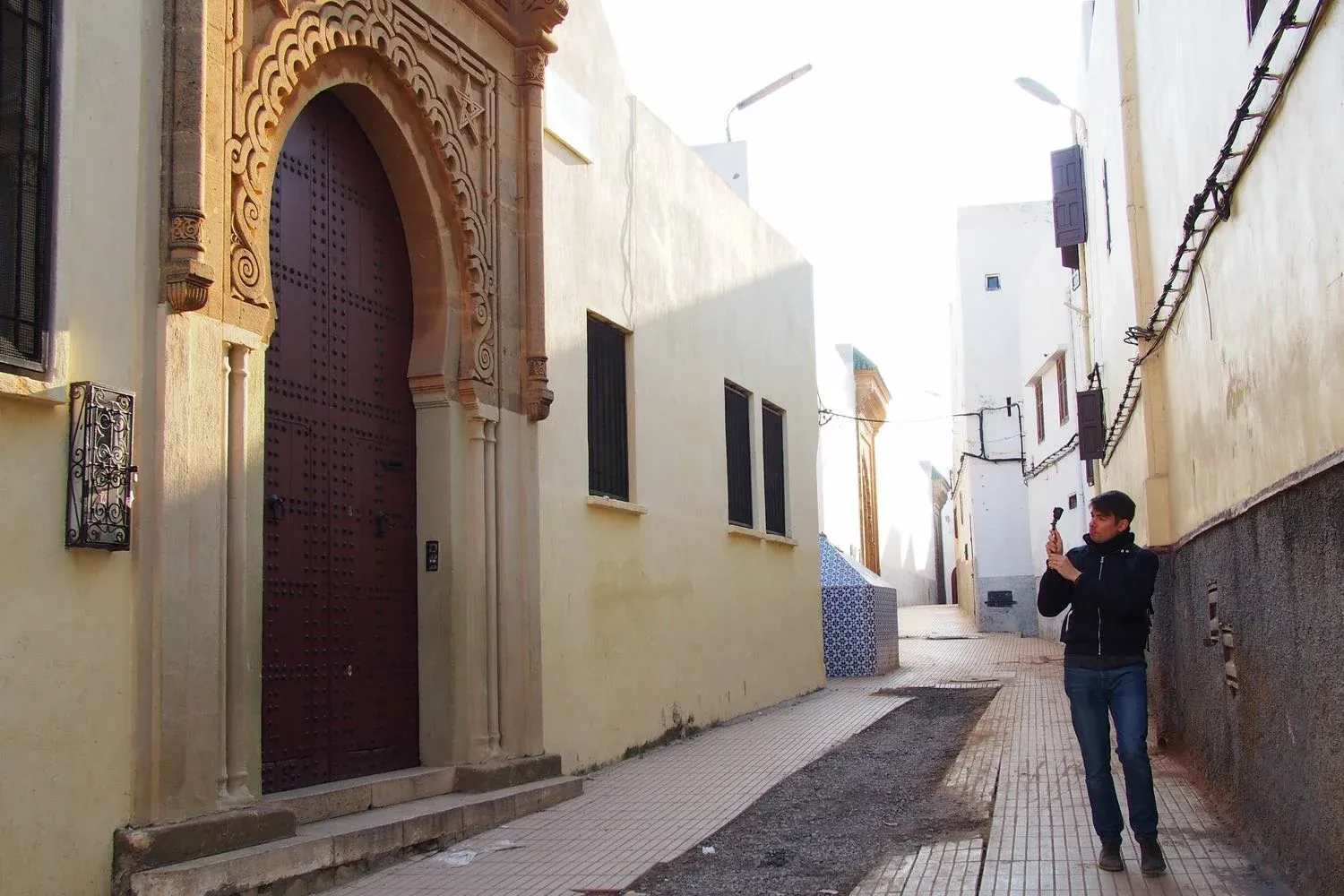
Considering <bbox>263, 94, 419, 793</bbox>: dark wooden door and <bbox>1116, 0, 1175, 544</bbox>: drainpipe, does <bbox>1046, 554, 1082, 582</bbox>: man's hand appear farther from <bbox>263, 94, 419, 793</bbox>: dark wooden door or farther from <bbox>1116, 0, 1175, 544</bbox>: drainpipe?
<bbox>1116, 0, 1175, 544</bbox>: drainpipe

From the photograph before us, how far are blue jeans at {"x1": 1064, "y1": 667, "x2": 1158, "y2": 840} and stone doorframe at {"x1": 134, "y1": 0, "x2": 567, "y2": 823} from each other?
11.0 feet

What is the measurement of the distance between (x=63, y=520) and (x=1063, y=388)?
2075 cm

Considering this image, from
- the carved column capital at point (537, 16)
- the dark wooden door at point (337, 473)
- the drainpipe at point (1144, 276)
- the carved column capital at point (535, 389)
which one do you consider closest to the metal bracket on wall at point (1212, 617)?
the drainpipe at point (1144, 276)

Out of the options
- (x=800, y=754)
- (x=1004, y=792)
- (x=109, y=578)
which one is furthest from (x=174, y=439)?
(x=800, y=754)

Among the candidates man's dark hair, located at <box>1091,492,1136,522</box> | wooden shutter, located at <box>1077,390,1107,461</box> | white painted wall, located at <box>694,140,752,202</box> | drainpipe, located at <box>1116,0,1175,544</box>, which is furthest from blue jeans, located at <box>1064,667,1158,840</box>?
white painted wall, located at <box>694,140,752,202</box>

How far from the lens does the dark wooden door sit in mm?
6242

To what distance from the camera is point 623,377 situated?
1009 centimetres

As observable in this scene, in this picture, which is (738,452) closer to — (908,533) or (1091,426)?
(1091,426)

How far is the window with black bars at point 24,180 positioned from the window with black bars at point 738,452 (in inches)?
326

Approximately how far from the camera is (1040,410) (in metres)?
26.1

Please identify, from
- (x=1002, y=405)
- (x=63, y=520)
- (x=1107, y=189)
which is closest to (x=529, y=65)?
(x=63, y=520)

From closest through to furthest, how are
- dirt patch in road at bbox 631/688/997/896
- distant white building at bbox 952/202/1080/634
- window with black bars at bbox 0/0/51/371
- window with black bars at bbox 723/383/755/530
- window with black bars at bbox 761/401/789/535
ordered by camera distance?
window with black bars at bbox 0/0/51/371 → dirt patch in road at bbox 631/688/997/896 → window with black bars at bbox 723/383/755/530 → window with black bars at bbox 761/401/789/535 → distant white building at bbox 952/202/1080/634

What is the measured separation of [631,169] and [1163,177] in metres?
3.94

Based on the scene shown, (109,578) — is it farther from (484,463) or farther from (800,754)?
(800,754)
